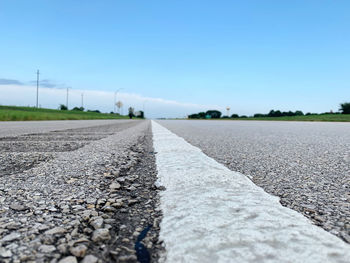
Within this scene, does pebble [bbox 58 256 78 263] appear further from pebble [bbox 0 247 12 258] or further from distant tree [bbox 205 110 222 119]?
distant tree [bbox 205 110 222 119]

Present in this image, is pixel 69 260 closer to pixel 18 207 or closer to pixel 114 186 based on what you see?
pixel 18 207

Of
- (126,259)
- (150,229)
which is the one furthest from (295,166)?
(126,259)

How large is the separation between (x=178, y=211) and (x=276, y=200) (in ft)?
1.49

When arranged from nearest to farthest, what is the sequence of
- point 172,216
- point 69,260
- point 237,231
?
point 69,260
point 237,231
point 172,216

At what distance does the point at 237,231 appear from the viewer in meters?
0.81

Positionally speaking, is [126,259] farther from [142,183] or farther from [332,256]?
[142,183]

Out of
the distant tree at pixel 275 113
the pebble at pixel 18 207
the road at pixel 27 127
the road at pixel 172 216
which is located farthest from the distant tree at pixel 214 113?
the pebble at pixel 18 207

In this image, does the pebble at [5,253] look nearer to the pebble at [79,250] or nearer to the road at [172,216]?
the road at [172,216]

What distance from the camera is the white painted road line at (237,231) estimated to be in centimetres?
70

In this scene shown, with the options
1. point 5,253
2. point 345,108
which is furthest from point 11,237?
point 345,108

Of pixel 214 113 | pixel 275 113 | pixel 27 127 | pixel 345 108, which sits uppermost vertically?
pixel 345 108

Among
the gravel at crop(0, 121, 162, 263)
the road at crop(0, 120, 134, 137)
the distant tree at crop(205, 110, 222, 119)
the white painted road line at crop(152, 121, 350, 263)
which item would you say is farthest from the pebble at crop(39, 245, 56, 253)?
the distant tree at crop(205, 110, 222, 119)

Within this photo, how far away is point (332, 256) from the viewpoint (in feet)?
2.24

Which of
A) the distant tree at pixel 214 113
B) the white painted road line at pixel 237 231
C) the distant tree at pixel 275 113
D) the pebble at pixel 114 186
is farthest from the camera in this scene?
the distant tree at pixel 214 113
